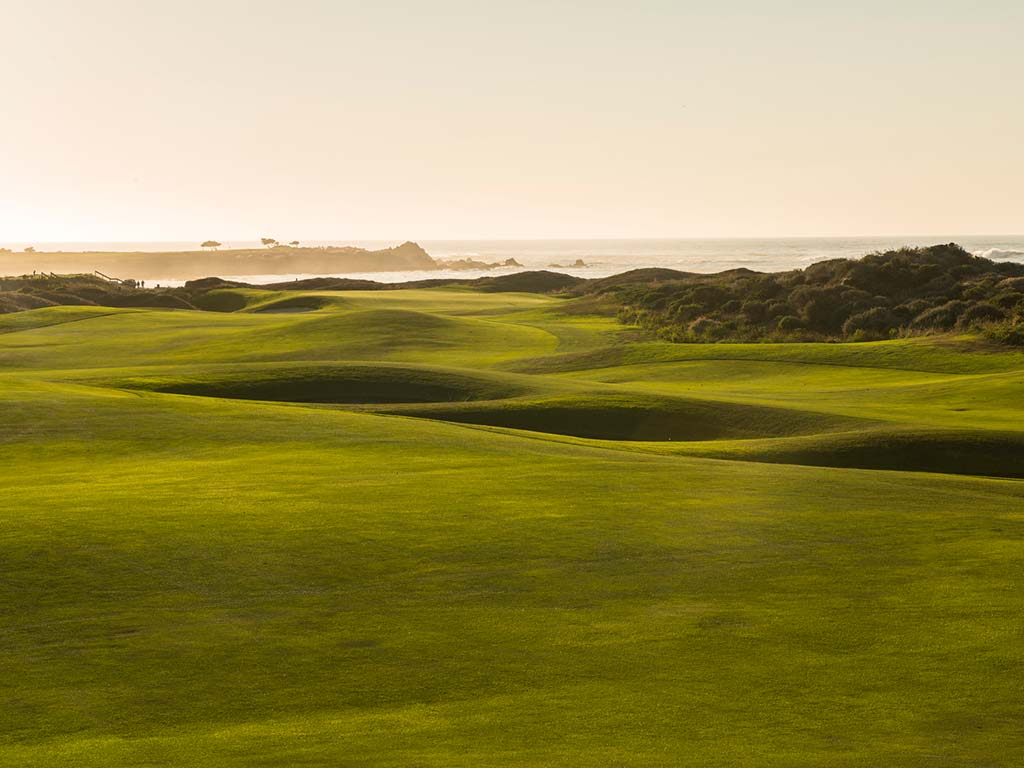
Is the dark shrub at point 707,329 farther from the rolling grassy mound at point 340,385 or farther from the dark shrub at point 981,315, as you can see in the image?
the rolling grassy mound at point 340,385

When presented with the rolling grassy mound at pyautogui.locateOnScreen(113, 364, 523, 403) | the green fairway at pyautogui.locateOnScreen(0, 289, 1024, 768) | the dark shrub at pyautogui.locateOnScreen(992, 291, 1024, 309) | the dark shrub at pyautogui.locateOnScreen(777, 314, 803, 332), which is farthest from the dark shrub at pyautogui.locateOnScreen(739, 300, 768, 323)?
the green fairway at pyautogui.locateOnScreen(0, 289, 1024, 768)

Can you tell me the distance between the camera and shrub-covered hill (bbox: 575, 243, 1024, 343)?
77.9 m

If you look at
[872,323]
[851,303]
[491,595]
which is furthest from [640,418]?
[851,303]

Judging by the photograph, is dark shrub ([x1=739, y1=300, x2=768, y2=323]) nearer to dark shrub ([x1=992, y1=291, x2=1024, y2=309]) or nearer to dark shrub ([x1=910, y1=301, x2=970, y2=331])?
dark shrub ([x1=910, y1=301, x2=970, y2=331])

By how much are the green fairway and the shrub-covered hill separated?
152 feet

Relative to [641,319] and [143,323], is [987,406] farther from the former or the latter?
[143,323]

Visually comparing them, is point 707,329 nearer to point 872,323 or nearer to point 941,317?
point 872,323

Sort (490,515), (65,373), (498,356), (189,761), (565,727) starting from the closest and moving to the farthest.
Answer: (189,761), (565,727), (490,515), (65,373), (498,356)

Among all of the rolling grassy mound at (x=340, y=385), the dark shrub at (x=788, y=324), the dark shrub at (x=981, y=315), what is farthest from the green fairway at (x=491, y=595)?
the dark shrub at (x=788, y=324)

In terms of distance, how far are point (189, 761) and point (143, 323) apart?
81.4 meters

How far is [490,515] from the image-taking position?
64.0 ft

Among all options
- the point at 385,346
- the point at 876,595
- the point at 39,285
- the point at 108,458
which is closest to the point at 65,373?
the point at 385,346

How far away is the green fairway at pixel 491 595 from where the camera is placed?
10930mm

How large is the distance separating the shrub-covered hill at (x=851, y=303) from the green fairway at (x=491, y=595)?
4648cm
